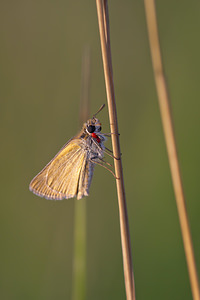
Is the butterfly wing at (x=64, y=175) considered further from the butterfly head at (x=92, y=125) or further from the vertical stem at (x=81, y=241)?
the vertical stem at (x=81, y=241)

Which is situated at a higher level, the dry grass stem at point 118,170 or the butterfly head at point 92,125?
the butterfly head at point 92,125

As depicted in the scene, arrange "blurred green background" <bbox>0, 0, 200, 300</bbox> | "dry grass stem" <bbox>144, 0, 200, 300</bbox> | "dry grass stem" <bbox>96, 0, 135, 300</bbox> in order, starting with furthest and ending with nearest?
"blurred green background" <bbox>0, 0, 200, 300</bbox>
"dry grass stem" <bbox>144, 0, 200, 300</bbox>
"dry grass stem" <bbox>96, 0, 135, 300</bbox>

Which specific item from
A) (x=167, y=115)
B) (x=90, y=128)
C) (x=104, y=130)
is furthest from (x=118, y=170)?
(x=104, y=130)

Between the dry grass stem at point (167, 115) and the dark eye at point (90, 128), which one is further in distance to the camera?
the dark eye at point (90, 128)

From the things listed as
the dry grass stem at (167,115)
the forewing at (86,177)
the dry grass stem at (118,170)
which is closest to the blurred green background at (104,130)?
the forewing at (86,177)

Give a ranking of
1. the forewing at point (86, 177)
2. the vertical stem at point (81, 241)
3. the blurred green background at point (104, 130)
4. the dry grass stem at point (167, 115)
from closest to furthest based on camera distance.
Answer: the dry grass stem at point (167, 115), the vertical stem at point (81, 241), the forewing at point (86, 177), the blurred green background at point (104, 130)

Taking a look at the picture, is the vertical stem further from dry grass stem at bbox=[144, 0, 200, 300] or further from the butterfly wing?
dry grass stem at bbox=[144, 0, 200, 300]

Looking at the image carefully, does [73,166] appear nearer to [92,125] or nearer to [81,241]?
[92,125]

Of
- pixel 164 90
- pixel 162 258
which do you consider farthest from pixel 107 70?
pixel 162 258

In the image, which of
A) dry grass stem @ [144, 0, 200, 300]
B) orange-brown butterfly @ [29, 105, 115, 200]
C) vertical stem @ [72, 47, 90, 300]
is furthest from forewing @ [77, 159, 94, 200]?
dry grass stem @ [144, 0, 200, 300]

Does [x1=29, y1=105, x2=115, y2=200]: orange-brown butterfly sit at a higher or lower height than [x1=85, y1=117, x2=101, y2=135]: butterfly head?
lower
